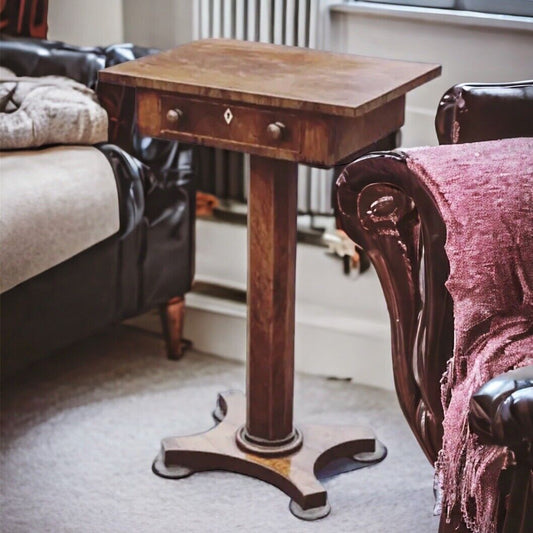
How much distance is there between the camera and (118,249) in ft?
7.86

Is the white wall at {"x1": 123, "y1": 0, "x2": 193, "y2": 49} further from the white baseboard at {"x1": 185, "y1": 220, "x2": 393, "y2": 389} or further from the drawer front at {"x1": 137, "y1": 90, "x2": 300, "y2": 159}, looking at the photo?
the drawer front at {"x1": 137, "y1": 90, "x2": 300, "y2": 159}

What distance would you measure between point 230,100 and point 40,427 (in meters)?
0.91

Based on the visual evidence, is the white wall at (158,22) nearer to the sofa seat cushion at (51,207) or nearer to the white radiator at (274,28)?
the white radiator at (274,28)

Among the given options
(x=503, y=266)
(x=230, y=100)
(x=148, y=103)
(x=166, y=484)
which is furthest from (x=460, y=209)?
(x=166, y=484)

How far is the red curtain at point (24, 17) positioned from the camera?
2.60m

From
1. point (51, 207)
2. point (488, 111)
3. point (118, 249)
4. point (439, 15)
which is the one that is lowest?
point (118, 249)

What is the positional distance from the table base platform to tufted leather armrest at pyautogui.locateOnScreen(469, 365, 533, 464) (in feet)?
2.49

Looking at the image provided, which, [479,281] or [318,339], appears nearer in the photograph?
[479,281]

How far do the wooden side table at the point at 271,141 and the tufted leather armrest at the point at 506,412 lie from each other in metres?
0.60

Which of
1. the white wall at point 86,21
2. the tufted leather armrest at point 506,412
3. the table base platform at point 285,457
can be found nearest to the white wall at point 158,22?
the white wall at point 86,21

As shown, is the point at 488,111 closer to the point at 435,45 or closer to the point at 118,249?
the point at 435,45

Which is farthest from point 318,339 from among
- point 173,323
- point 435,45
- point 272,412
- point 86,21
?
point 86,21

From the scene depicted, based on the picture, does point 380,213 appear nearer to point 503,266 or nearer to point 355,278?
point 503,266

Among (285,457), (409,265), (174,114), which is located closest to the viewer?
(409,265)
